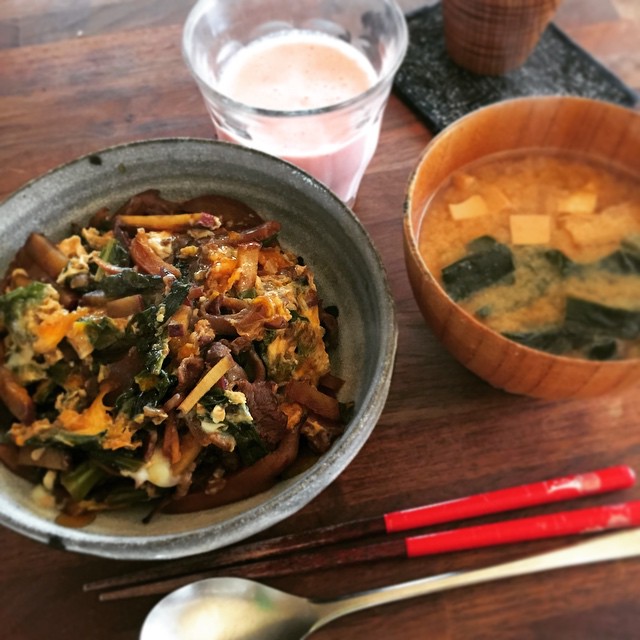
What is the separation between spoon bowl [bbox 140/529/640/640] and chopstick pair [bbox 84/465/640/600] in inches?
1.6

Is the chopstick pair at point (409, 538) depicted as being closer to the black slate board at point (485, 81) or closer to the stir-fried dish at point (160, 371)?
the stir-fried dish at point (160, 371)

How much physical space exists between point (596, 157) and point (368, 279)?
0.66 m

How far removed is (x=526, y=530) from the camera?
1.21 m

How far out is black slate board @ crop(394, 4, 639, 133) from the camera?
6.21 ft

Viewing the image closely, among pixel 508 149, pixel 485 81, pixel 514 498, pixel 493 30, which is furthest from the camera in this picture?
pixel 485 81

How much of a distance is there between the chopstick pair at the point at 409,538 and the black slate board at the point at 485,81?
1.05 m

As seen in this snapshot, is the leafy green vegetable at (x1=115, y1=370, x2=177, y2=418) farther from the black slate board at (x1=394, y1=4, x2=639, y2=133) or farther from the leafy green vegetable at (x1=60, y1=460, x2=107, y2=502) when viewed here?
the black slate board at (x1=394, y1=4, x2=639, y2=133)

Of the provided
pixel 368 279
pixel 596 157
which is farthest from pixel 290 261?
pixel 596 157

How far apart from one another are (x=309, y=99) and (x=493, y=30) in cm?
62

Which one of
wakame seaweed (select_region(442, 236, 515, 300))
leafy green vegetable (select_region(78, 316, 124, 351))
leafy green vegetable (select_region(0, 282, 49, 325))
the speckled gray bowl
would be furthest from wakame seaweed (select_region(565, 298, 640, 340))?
leafy green vegetable (select_region(0, 282, 49, 325))

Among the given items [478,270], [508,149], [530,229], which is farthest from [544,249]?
[508,149]

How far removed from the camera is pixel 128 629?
1.13 m

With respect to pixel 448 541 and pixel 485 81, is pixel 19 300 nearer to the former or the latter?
pixel 448 541

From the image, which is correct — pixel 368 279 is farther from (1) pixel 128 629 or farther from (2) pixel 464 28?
(2) pixel 464 28
